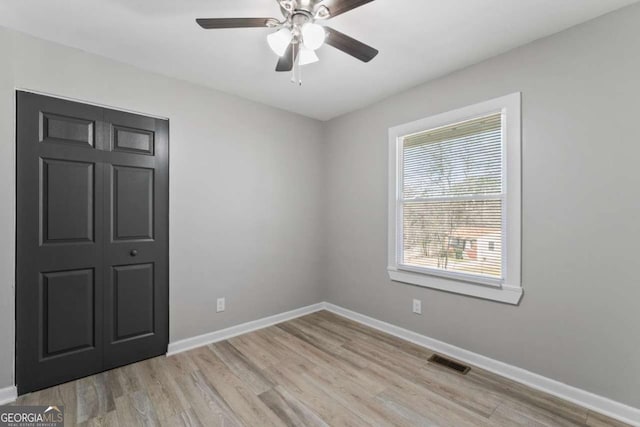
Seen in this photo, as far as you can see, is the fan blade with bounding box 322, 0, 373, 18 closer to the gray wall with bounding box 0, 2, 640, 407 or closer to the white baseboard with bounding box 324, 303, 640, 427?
the gray wall with bounding box 0, 2, 640, 407

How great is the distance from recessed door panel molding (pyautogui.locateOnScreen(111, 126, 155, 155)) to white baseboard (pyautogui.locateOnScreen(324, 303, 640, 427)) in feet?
9.51

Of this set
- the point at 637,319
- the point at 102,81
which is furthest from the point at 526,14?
the point at 102,81

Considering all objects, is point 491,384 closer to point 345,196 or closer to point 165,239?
point 345,196

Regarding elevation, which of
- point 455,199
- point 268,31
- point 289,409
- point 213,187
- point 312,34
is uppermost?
point 268,31

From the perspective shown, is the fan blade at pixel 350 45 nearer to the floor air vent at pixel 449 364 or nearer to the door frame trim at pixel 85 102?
the door frame trim at pixel 85 102

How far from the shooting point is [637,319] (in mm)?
1753

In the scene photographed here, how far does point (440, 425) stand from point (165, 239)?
2535mm

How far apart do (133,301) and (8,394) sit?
0.86 meters

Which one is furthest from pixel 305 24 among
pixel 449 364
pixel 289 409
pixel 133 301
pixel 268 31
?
pixel 449 364

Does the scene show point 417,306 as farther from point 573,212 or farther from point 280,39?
point 280,39

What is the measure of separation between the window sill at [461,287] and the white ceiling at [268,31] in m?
1.86

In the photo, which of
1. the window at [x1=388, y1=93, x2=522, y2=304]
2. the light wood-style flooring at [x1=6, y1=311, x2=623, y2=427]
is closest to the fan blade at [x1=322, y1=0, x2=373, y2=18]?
the window at [x1=388, y1=93, x2=522, y2=304]

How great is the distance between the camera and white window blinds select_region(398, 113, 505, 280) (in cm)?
238

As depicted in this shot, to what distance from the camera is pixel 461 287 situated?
8.32 ft
